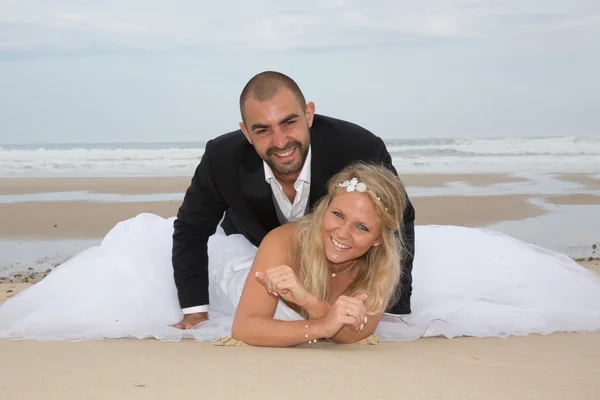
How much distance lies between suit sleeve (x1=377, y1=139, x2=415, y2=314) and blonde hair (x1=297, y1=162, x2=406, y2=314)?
133 mm

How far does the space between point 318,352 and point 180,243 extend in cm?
123

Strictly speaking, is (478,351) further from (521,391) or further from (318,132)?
(318,132)

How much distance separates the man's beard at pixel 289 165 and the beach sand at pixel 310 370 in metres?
0.92

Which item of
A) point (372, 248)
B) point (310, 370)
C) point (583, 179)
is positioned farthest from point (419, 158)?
point (310, 370)

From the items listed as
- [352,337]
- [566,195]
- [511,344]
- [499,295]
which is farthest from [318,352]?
[566,195]

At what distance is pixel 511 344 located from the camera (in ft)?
13.3

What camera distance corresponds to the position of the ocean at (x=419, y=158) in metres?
21.7

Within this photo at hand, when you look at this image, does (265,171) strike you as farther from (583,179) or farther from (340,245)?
(583,179)

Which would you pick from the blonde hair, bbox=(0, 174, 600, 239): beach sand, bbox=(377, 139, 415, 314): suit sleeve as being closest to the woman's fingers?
the blonde hair

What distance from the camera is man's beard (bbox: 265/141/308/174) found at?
4.05 meters

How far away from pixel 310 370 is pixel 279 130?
1.32 meters

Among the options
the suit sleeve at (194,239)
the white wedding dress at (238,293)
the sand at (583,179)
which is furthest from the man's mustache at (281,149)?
the sand at (583,179)

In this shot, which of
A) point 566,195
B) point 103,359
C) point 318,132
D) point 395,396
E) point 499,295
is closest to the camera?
point 395,396

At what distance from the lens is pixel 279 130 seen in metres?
4.02
